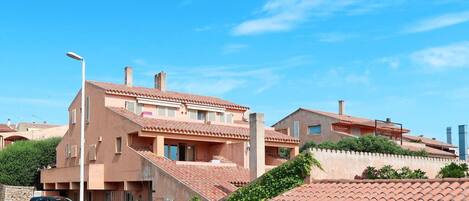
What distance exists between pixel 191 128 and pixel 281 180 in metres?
16.2

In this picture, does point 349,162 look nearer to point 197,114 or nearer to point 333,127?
point 197,114

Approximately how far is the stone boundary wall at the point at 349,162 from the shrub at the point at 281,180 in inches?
13.4

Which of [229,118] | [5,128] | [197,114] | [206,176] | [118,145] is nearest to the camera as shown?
[206,176]

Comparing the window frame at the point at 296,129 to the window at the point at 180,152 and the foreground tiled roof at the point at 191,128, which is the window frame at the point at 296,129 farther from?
the window at the point at 180,152

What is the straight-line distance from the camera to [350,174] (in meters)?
25.0

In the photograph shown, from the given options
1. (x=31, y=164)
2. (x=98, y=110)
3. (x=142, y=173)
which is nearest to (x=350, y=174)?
(x=142, y=173)

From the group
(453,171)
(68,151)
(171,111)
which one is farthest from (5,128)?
(453,171)

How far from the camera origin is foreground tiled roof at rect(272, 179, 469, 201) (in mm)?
18344

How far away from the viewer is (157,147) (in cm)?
3769

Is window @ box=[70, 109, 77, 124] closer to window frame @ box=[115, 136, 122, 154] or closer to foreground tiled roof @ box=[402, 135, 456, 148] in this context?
window frame @ box=[115, 136, 122, 154]

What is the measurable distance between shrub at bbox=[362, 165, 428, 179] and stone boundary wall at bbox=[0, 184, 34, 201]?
102 feet

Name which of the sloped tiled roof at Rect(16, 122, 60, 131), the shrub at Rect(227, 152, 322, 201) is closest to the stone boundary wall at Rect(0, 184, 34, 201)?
the shrub at Rect(227, 152, 322, 201)

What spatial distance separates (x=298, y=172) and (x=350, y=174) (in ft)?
7.95

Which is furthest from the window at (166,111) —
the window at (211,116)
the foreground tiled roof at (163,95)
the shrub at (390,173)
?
the shrub at (390,173)
